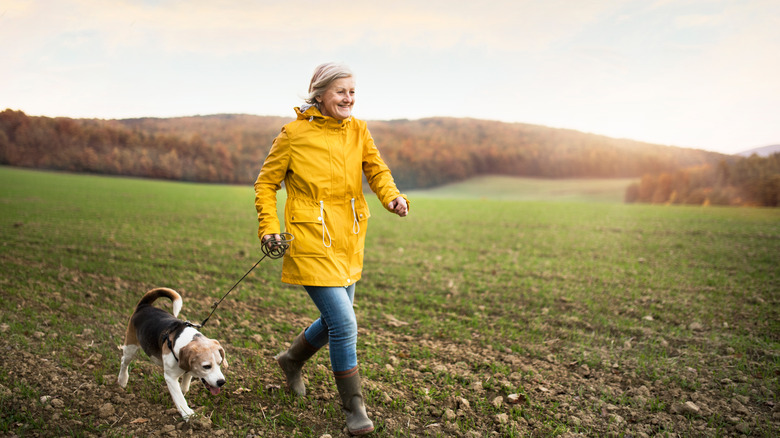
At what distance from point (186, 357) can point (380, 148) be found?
133ft

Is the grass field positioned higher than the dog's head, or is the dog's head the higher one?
the dog's head

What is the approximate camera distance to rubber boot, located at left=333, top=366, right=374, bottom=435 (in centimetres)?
319

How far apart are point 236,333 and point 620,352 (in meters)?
4.00

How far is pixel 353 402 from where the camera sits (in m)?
3.23

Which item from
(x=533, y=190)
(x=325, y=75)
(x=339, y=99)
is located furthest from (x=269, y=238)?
(x=533, y=190)

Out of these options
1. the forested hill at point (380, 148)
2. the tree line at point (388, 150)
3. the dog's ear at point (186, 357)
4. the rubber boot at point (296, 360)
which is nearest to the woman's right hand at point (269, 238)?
the dog's ear at point (186, 357)

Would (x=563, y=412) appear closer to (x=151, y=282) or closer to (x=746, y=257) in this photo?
(x=151, y=282)

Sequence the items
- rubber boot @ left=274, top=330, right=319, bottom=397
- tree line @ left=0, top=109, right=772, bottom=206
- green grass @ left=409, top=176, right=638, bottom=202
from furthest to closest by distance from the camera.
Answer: green grass @ left=409, top=176, right=638, bottom=202
tree line @ left=0, top=109, right=772, bottom=206
rubber boot @ left=274, top=330, right=319, bottom=397

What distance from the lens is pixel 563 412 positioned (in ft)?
11.9

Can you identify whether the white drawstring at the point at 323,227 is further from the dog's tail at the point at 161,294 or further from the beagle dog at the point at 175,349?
the dog's tail at the point at 161,294

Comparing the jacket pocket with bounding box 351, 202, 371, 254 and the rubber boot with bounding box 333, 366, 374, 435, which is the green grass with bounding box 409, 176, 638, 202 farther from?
the rubber boot with bounding box 333, 366, 374, 435

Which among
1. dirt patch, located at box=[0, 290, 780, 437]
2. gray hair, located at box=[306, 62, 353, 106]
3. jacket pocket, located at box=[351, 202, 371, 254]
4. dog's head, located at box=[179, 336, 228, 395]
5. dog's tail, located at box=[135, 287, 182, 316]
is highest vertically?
gray hair, located at box=[306, 62, 353, 106]

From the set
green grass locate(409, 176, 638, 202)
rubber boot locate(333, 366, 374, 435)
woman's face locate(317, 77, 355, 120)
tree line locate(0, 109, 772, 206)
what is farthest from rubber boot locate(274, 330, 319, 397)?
green grass locate(409, 176, 638, 202)

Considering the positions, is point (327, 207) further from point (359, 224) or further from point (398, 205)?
point (398, 205)
